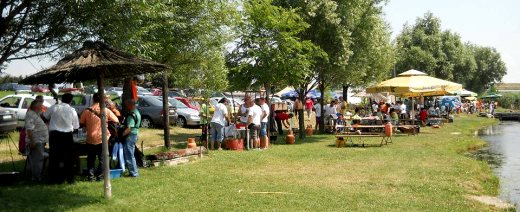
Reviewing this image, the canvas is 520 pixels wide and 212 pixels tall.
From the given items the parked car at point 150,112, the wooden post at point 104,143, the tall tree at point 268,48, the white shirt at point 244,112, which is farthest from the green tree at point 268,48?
the wooden post at point 104,143

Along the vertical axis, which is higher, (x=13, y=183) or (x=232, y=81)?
(x=232, y=81)

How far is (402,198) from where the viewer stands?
9.10 metres

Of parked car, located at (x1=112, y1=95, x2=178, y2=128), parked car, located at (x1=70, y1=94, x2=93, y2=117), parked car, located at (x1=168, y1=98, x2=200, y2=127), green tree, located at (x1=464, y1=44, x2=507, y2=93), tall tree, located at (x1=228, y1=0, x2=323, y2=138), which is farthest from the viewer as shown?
green tree, located at (x1=464, y1=44, x2=507, y2=93)

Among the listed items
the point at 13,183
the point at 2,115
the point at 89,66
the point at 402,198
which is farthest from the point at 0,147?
the point at 402,198

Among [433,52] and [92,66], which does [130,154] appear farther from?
[433,52]

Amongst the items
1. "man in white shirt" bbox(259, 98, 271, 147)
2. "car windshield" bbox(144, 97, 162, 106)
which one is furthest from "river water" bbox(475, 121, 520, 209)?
"car windshield" bbox(144, 97, 162, 106)

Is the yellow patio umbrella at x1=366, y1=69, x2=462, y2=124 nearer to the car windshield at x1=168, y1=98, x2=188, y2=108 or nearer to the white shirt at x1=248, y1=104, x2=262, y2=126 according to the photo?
the white shirt at x1=248, y1=104, x2=262, y2=126

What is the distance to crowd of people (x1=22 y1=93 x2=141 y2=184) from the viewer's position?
31.3 feet

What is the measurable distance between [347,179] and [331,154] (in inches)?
161

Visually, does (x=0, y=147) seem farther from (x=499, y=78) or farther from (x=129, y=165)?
(x=499, y=78)

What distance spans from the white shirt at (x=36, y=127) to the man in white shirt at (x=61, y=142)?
1.47ft

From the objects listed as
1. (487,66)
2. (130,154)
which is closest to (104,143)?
(130,154)

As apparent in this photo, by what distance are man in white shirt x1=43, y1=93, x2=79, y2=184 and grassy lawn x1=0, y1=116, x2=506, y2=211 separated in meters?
0.32

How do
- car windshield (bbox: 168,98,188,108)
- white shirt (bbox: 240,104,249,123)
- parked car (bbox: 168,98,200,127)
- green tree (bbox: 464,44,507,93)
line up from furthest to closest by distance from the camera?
green tree (bbox: 464,44,507,93) < car windshield (bbox: 168,98,188,108) < parked car (bbox: 168,98,200,127) < white shirt (bbox: 240,104,249,123)
